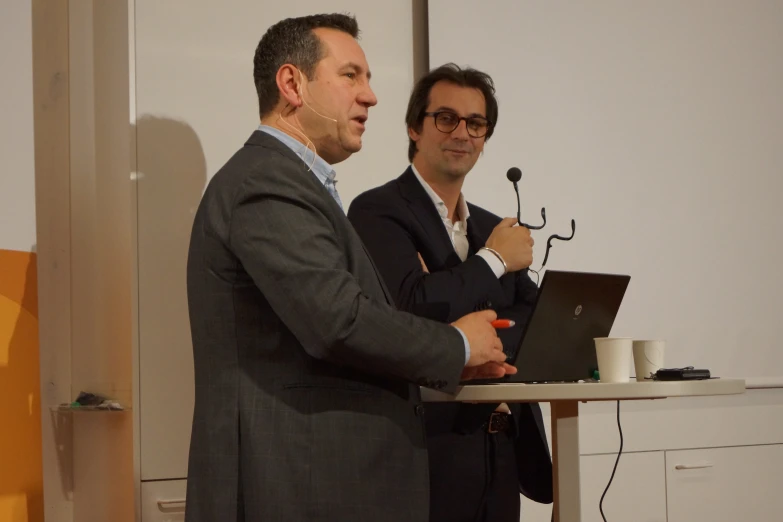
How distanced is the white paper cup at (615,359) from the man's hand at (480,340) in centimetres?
23

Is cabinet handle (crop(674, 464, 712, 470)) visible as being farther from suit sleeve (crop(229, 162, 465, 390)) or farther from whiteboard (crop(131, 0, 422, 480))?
suit sleeve (crop(229, 162, 465, 390))

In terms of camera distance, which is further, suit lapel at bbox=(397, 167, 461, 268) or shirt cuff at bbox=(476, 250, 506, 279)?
suit lapel at bbox=(397, 167, 461, 268)

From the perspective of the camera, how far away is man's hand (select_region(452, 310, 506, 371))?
161 centimetres

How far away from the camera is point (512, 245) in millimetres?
2158

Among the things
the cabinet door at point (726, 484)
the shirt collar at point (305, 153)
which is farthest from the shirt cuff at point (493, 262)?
the cabinet door at point (726, 484)

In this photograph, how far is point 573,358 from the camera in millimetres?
1850

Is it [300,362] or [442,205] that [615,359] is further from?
[442,205]

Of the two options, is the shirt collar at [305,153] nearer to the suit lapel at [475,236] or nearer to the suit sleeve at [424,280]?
the suit sleeve at [424,280]

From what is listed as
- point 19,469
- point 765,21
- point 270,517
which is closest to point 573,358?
point 270,517

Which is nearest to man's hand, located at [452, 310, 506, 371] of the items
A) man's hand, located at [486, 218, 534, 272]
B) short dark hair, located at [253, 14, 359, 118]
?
man's hand, located at [486, 218, 534, 272]

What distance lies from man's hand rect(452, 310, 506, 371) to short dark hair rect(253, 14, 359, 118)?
613mm

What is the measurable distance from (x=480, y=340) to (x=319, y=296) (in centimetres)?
33

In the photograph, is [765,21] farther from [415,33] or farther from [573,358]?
[573,358]

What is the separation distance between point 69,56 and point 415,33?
121 cm
